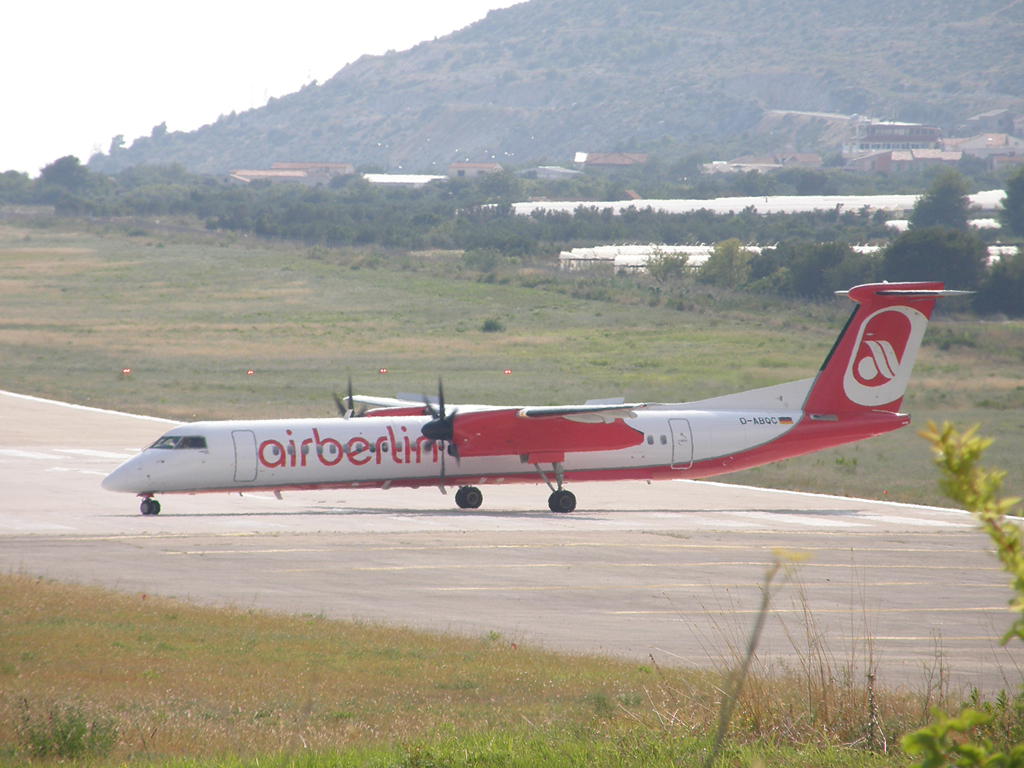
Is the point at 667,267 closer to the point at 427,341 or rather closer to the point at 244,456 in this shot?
the point at 427,341

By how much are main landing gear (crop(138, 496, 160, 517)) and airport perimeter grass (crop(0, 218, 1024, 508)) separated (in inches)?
527

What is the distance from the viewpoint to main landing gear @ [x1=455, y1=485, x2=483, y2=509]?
30.5 meters

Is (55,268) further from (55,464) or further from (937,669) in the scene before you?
(937,669)

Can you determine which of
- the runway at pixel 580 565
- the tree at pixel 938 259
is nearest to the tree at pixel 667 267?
the tree at pixel 938 259

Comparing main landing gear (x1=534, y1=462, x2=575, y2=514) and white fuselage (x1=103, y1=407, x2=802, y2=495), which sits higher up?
white fuselage (x1=103, y1=407, x2=802, y2=495)

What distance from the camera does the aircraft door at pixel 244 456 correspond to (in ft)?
91.1

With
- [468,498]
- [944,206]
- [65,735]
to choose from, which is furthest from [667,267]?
[65,735]

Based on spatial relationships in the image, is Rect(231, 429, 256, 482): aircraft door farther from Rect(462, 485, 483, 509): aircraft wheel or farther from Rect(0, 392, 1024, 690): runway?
Rect(462, 485, 483, 509): aircraft wheel

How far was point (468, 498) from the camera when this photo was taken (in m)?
30.6

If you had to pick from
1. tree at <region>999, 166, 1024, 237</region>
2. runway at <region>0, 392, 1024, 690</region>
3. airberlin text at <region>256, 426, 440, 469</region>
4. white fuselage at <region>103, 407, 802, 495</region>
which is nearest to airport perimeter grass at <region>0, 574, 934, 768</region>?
runway at <region>0, 392, 1024, 690</region>

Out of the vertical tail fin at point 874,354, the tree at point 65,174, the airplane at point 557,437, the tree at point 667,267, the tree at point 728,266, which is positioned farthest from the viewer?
the tree at point 65,174

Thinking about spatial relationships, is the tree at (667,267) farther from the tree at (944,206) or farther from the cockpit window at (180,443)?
the cockpit window at (180,443)

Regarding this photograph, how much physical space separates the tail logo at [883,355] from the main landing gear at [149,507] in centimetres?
2042

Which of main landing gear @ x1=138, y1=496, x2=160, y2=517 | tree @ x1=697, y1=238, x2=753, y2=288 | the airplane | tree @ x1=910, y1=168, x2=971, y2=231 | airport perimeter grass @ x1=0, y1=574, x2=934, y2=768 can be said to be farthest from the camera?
tree @ x1=910, y1=168, x2=971, y2=231
